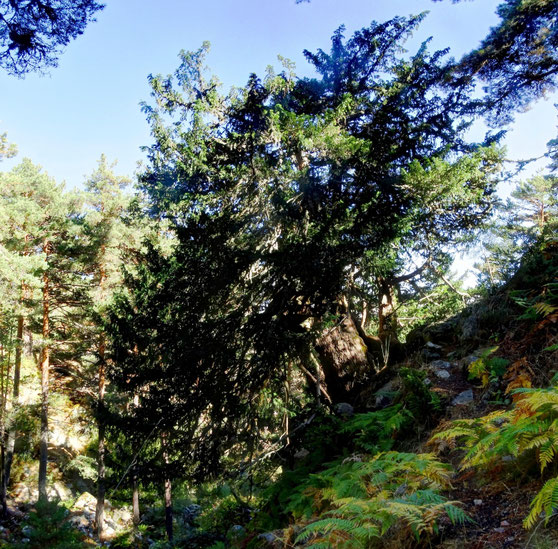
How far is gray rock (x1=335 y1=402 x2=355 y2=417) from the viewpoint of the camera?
7406mm

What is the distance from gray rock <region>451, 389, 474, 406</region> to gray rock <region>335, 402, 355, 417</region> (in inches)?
98.2

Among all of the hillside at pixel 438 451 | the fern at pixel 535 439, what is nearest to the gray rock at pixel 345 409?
the hillside at pixel 438 451

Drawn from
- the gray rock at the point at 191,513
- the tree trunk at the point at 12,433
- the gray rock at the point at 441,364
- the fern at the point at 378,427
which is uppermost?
the tree trunk at the point at 12,433

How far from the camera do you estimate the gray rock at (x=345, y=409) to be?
741cm

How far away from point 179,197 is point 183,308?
238cm

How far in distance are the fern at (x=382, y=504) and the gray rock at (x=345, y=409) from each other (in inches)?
113

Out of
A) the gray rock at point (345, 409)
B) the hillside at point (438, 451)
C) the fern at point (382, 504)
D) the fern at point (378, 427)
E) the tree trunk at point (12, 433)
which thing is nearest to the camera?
the fern at point (382, 504)

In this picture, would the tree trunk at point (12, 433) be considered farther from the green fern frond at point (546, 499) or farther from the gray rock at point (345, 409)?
the green fern frond at point (546, 499)

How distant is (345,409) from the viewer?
7.65m

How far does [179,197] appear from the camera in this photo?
7.43 metres

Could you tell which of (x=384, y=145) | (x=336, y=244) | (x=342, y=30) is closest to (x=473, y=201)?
(x=384, y=145)

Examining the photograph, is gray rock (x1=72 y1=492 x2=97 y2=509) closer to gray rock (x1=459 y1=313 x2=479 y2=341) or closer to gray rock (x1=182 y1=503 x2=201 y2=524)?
gray rock (x1=182 y1=503 x2=201 y2=524)

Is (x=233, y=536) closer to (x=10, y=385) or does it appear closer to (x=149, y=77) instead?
(x=149, y=77)

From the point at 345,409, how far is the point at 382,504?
5106 millimetres
